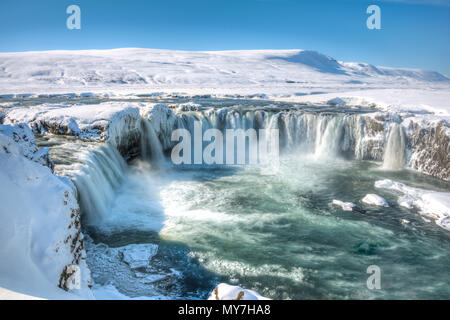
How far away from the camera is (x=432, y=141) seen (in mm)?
13172

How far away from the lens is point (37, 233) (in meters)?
3.27

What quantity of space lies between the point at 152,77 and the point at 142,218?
2364 inches

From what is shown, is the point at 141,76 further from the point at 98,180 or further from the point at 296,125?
the point at 98,180

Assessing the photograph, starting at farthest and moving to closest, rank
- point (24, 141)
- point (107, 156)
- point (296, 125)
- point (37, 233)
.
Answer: point (296, 125) < point (107, 156) < point (24, 141) < point (37, 233)

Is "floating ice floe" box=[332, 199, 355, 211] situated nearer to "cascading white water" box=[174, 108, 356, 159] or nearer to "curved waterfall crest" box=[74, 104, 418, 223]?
"curved waterfall crest" box=[74, 104, 418, 223]

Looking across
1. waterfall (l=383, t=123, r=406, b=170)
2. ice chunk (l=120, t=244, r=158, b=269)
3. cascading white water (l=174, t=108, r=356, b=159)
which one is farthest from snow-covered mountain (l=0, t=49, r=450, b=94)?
ice chunk (l=120, t=244, r=158, b=269)

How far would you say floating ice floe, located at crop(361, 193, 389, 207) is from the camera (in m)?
9.70

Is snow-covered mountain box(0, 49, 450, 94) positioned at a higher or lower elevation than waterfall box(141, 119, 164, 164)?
higher

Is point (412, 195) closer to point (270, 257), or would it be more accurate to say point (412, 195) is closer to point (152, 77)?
point (270, 257)

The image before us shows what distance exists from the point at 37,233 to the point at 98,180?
237 inches

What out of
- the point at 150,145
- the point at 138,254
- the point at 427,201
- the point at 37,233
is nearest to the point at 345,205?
the point at 427,201

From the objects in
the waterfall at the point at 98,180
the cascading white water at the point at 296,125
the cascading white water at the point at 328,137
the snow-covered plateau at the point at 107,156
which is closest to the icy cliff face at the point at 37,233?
the snow-covered plateau at the point at 107,156

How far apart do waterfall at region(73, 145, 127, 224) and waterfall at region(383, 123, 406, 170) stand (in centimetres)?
1264
